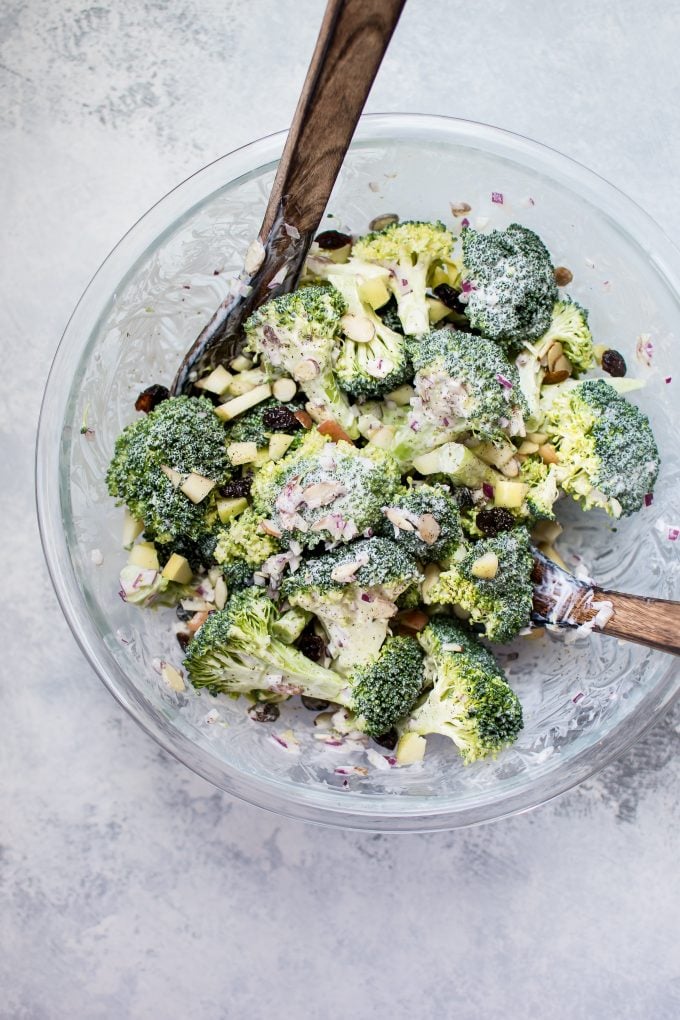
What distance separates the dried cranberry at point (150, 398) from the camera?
7.01ft

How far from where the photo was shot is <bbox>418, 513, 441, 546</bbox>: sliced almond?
1896mm

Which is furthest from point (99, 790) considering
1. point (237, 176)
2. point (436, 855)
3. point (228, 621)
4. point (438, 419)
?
point (237, 176)

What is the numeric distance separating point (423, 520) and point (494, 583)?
210 millimetres

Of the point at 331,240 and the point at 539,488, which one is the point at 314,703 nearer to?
the point at 539,488

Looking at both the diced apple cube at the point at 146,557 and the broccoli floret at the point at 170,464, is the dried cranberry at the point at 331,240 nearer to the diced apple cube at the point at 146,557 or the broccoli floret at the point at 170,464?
the broccoli floret at the point at 170,464

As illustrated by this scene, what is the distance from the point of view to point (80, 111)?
2.33 metres

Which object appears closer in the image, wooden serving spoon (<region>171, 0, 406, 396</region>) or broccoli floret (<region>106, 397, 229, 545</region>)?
wooden serving spoon (<region>171, 0, 406, 396</region>)

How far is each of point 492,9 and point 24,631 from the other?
2102mm

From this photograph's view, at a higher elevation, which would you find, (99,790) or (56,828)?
(99,790)

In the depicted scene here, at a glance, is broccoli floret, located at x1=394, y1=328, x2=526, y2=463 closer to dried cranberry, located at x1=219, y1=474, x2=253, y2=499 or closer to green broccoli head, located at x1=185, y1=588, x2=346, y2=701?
dried cranberry, located at x1=219, y1=474, x2=253, y2=499

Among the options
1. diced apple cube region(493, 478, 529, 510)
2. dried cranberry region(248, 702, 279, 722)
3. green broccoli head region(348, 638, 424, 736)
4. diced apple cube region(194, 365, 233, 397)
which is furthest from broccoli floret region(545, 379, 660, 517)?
dried cranberry region(248, 702, 279, 722)

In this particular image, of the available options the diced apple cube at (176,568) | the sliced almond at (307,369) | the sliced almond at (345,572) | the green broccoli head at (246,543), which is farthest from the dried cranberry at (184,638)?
the sliced almond at (307,369)

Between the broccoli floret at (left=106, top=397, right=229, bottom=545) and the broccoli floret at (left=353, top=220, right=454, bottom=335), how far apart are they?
527 mm

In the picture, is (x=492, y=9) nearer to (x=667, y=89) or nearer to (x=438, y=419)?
(x=667, y=89)
